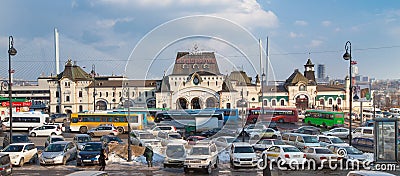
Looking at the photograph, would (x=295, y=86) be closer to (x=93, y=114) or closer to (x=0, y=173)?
(x=93, y=114)

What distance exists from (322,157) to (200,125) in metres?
21.1

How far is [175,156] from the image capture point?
19422 mm

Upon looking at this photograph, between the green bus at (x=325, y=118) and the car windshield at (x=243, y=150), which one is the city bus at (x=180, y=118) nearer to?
the green bus at (x=325, y=118)

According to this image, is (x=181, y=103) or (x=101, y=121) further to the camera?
(x=181, y=103)

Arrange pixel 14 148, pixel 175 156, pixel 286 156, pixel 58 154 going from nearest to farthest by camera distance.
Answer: pixel 175 156, pixel 286 156, pixel 58 154, pixel 14 148

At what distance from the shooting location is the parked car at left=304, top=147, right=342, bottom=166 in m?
19.7

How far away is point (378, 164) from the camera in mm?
17250

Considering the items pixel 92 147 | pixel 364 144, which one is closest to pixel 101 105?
pixel 92 147

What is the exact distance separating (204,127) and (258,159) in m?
19.7

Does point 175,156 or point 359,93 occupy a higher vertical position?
point 359,93

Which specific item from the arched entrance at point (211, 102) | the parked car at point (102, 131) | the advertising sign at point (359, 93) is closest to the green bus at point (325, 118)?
the advertising sign at point (359, 93)

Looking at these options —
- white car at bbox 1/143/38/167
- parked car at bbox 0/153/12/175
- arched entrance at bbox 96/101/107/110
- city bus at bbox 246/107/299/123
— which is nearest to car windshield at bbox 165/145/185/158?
parked car at bbox 0/153/12/175

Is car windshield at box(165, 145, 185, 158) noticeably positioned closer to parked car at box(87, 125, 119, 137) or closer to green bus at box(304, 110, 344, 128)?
parked car at box(87, 125, 119, 137)

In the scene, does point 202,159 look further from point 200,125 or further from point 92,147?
point 200,125
